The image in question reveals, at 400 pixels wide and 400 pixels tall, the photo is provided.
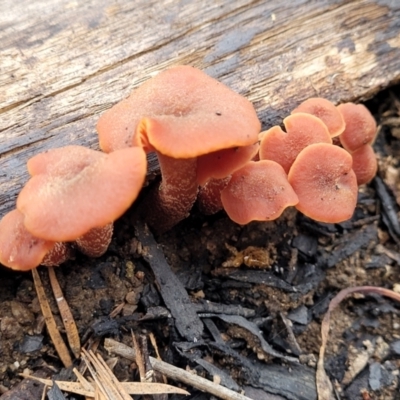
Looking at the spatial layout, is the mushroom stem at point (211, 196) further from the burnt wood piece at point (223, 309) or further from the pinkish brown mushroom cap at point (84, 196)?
the pinkish brown mushroom cap at point (84, 196)

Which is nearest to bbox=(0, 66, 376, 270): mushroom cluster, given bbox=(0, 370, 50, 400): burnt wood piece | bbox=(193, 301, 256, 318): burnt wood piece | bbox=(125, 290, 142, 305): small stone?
bbox=(125, 290, 142, 305): small stone

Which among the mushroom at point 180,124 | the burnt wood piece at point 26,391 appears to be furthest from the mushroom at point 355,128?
the burnt wood piece at point 26,391

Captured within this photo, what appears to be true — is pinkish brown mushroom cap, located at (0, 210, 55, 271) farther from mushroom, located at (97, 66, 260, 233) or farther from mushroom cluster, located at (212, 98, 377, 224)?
mushroom cluster, located at (212, 98, 377, 224)

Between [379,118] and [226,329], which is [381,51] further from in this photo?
[226,329]

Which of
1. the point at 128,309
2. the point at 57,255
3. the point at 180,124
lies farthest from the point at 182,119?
the point at 128,309

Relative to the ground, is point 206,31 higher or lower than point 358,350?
higher

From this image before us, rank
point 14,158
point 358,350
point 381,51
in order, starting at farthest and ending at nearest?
1. point 381,51
2. point 358,350
3. point 14,158

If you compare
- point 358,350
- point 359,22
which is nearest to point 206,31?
point 359,22
